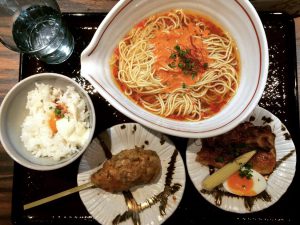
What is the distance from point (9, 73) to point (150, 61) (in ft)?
3.71

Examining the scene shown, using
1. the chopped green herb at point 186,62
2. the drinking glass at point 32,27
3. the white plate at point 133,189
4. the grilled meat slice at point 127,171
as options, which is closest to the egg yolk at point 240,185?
the white plate at point 133,189

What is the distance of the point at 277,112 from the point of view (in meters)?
2.56

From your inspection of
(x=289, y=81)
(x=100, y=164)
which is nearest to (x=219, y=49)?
(x=289, y=81)

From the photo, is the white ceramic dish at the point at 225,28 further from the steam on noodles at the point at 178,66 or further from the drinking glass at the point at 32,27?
the drinking glass at the point at 32,27

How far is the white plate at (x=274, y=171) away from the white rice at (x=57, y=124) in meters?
0.76

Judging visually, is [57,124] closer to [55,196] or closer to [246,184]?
[55,196]

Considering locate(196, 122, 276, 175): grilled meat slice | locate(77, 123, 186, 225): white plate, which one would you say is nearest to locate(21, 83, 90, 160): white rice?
locate(77, 123, 186, 225): white plate

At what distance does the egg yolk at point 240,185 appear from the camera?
→ 95.0 inches

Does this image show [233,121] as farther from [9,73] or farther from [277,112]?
[9,73]

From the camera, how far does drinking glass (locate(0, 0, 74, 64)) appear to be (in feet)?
8.40

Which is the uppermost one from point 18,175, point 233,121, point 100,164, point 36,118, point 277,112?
point 233,121

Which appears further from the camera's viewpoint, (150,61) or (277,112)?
(277,112)

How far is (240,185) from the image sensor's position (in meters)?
2.45

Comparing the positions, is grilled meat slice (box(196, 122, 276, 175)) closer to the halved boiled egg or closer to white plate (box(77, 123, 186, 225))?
the halved boiled egg
